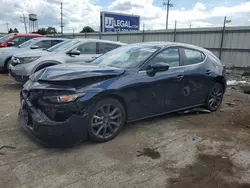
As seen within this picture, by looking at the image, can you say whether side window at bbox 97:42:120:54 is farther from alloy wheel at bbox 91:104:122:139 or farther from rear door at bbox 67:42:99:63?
alloy wheel at bbox 91:104:122:139

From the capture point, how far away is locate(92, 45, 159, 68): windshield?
4095 mm

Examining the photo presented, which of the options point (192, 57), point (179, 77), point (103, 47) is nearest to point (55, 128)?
point (179, 77)

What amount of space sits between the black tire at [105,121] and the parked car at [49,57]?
316 centimetres

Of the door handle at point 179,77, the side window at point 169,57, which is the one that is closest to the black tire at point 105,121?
the side window at point 169,57

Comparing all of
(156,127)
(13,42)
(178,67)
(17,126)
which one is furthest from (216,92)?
(13,42)

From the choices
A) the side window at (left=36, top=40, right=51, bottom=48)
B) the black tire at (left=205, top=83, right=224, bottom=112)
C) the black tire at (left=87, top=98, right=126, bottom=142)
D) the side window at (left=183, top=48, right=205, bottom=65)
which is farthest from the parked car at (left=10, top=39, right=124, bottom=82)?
the black tire at (left=205, top=83, right=224, bottom=112)

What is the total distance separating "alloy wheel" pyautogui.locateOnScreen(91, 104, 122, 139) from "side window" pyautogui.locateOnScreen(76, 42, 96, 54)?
4407 millimetres

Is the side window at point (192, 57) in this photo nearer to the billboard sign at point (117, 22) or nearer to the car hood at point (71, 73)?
the car hood at point (71, 73)

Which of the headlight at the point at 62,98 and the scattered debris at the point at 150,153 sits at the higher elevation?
the headlight at the point at 62,98

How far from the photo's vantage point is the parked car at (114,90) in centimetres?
312

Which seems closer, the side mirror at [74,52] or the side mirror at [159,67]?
the side mirror at [159,67]

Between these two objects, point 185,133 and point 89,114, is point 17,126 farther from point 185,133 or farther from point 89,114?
point 185,133

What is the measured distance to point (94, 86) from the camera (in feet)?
11.0

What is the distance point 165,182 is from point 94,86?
1606 millimetres
